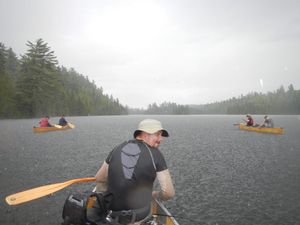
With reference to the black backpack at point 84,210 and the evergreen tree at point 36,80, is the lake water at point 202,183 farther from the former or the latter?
the evergreen tree at point 36,80

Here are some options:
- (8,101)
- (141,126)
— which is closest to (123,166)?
(141,126)

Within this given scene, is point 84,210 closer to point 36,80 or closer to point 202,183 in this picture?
point 202,183

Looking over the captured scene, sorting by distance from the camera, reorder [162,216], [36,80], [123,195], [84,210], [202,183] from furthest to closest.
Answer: [36,80] → [202,183] → [162,216] → [123,195] → [84,210]

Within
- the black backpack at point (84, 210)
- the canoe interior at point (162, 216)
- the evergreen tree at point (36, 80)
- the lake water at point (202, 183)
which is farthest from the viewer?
the evergreen tree at point (36, 80)

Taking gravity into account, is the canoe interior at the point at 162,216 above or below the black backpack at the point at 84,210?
below

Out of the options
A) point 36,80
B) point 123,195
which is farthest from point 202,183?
point 36,80

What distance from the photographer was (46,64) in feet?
232

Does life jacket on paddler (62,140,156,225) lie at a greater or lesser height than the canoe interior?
greater

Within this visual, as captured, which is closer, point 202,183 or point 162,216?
point 162,216

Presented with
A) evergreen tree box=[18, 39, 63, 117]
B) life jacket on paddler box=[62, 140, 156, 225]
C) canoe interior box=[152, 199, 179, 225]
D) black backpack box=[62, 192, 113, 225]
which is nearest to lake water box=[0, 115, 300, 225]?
canoe interior box=[152, 199, 179, 225]

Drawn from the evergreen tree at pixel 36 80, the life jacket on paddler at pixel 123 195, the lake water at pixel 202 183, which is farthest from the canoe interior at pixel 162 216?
the evergreen tree at pixel 36 80

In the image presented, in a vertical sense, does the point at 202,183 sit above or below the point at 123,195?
below

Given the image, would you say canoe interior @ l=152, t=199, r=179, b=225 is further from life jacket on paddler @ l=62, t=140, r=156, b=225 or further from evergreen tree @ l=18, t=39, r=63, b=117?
evergreen tree @ l=18, t=39, r=63, b=117

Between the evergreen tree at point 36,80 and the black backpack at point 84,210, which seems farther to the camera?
the evergreen tree at point 36,80
